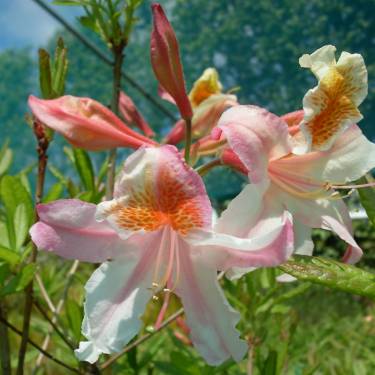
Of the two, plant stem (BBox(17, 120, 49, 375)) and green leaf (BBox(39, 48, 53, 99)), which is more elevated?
green leaf (BBox(39, 48, 53, 99))

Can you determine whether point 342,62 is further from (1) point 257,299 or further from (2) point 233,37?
(2) point 233,37

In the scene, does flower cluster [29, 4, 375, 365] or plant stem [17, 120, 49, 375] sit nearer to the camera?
flower cluster [29, 4, 375, 365]

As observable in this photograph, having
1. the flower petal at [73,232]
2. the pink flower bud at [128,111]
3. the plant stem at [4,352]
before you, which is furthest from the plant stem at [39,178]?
the pink flower bud at [128,111]

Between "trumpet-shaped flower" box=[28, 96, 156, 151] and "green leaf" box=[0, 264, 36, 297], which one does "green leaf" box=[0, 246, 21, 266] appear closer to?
"green leaf" box=[0, 264, 36, 297]

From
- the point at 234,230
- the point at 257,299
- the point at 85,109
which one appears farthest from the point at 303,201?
the point at 257,299

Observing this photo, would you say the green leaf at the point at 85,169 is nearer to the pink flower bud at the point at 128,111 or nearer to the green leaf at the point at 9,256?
→ the pink flower bud at the point at 128,111

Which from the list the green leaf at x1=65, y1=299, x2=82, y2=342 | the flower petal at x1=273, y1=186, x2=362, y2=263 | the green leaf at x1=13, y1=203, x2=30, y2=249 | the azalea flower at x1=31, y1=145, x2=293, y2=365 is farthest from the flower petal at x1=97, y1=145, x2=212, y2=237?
the green leaf at x1=65, y1=299, x2=82, y2=342

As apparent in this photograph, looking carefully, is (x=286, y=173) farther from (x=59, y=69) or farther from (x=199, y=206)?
(x=59, y=69)

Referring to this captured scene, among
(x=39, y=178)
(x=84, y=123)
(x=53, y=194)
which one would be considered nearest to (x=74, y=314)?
(x=53, y=194)
